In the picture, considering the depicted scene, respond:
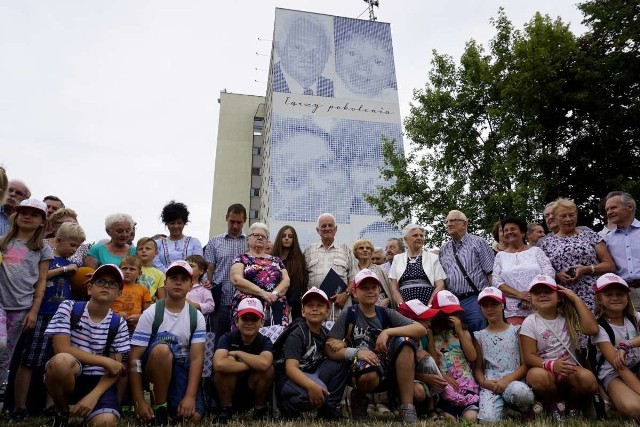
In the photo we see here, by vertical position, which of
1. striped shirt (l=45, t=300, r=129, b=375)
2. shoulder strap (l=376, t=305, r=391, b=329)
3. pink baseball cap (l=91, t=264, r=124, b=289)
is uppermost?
pink baseball cap (l=91, t=264, r=124, b=289)

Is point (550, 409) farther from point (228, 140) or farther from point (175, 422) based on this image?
point (228, 140)

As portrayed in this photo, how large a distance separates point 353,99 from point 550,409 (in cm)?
2980

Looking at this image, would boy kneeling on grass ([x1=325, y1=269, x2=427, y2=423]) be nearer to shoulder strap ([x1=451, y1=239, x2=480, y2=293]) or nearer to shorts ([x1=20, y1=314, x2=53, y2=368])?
shoulder strap ([x1=451, y1=239, x2=480, y2=293])

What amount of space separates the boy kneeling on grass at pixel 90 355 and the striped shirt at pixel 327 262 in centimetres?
246

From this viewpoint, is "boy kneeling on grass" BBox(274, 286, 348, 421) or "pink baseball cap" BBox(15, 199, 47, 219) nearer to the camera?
"boy kneeling on grass" BBox(274, 286, 348, 421)

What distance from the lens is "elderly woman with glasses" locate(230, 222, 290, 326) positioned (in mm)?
4994

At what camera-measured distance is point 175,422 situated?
3.85 m

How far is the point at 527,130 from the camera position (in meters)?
13.9

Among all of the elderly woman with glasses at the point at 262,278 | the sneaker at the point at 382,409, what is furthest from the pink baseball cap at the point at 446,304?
the elderly woman with glasses at the point at 262,278

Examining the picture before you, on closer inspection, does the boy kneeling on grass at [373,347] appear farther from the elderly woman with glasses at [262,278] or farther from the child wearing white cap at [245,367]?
the elderly woman with glasses at [262,278]

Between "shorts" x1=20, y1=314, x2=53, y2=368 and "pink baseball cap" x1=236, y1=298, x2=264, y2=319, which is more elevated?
"pink baseball cap" x1=236, y1=298, x2=264, y2=319

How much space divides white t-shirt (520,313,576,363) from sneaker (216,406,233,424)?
108 inches

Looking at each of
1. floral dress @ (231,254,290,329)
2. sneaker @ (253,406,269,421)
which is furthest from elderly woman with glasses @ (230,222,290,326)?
sneaker @ (253,406,269,421)

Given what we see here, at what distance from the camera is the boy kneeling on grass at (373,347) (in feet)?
13.3
